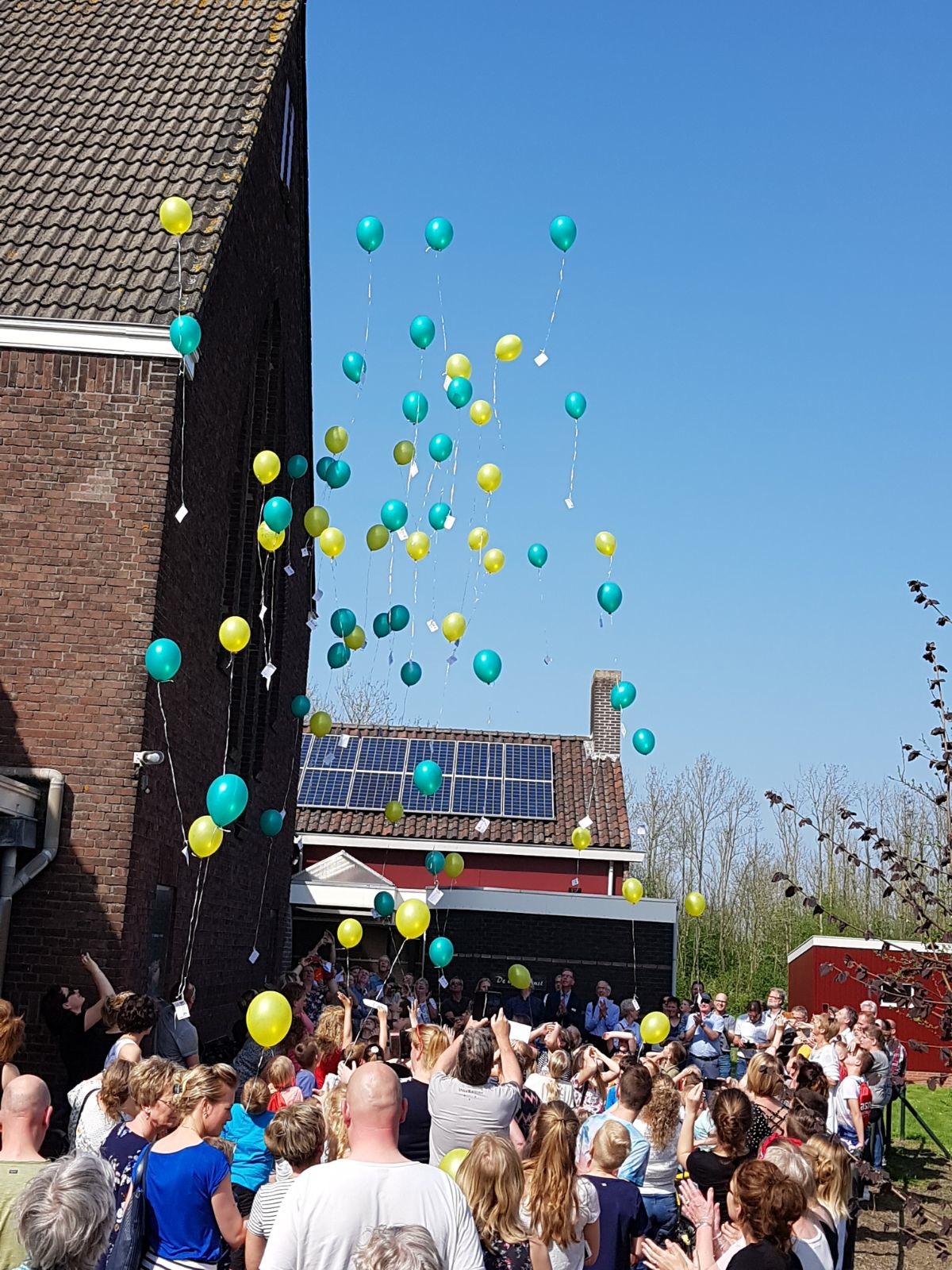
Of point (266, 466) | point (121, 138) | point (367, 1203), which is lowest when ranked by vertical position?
point (367, 1203)

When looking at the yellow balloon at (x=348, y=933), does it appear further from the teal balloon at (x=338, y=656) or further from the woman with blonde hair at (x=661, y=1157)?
the woman with blonde hair at (x=661, y=1157)

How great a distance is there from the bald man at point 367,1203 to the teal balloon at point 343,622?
1103cm

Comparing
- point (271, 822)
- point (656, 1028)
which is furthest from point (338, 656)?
point (656, 1028)

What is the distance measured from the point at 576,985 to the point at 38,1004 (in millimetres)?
14000

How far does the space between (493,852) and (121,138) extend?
1599 centimetres

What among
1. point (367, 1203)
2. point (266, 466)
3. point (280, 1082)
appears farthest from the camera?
point (266, 466)

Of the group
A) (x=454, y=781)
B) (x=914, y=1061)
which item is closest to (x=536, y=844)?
(x=454, y=781)

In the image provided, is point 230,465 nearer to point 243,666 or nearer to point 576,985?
point 243,666

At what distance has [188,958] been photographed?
1351 centimetres

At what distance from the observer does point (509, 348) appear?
46.3ft

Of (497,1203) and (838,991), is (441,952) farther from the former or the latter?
(838,991)

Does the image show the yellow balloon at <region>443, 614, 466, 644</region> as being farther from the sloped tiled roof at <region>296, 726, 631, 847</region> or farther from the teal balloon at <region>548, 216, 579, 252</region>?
the sloped tiled roof at <region>296, 726, 631, 847</region>

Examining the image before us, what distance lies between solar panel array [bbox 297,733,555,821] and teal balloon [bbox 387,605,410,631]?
11.0m

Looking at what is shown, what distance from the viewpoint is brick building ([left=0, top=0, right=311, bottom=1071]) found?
1069cm
